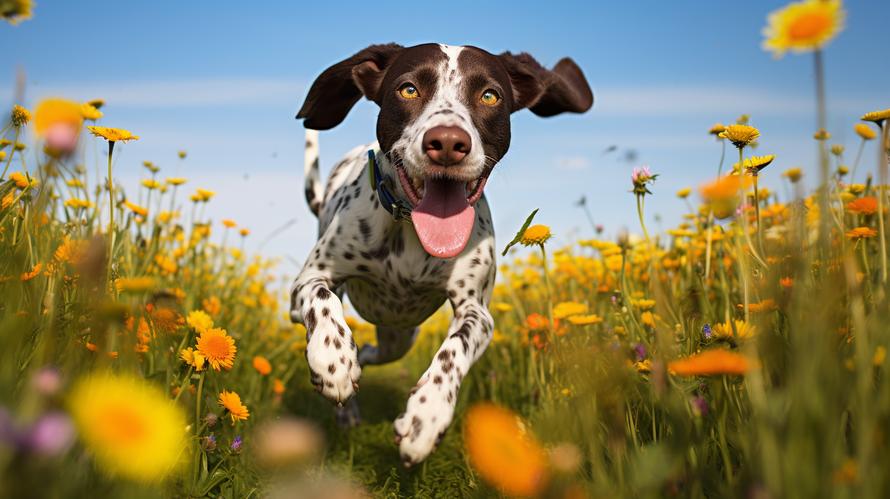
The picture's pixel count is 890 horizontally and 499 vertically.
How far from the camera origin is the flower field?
1.35m

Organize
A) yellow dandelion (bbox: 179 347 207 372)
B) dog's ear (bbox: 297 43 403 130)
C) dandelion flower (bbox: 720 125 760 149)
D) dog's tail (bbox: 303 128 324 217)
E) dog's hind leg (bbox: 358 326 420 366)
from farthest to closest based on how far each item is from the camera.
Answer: dog's tail (bbox: 303 128 324 217)
dog's hind leg (bbox: 358 326 420 366)
dog's ear (bbox: 297 43 403 130)
dandelion flower (bbox: 720 125 760 149)
yellow dandelion (bbox: 179 347 207 372)

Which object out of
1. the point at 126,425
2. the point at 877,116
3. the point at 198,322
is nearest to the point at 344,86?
the point at 198,322

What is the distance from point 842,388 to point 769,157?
1205mm

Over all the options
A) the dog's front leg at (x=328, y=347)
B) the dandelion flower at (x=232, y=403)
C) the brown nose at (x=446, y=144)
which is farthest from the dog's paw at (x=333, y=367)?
the brown nose at (x=446, y=144)

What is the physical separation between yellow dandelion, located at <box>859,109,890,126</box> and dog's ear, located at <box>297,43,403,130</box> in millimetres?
2206

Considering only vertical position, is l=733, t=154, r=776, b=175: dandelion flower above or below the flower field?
above

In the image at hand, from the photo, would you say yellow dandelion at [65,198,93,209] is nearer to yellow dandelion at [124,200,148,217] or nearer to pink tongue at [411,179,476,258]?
yellow dandelion at [124,200,148,217]

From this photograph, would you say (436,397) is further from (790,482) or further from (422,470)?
(790,482)

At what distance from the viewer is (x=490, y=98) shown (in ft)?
11.2

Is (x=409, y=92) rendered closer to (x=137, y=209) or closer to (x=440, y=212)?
(x=440, y=212)

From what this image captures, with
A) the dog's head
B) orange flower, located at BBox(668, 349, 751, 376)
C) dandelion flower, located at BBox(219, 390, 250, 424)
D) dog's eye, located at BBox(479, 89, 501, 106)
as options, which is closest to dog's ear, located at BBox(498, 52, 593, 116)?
the dog's head

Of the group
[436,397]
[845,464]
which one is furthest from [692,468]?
[436,397]

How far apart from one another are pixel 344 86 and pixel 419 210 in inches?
48.6

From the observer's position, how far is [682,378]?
7.31ft
